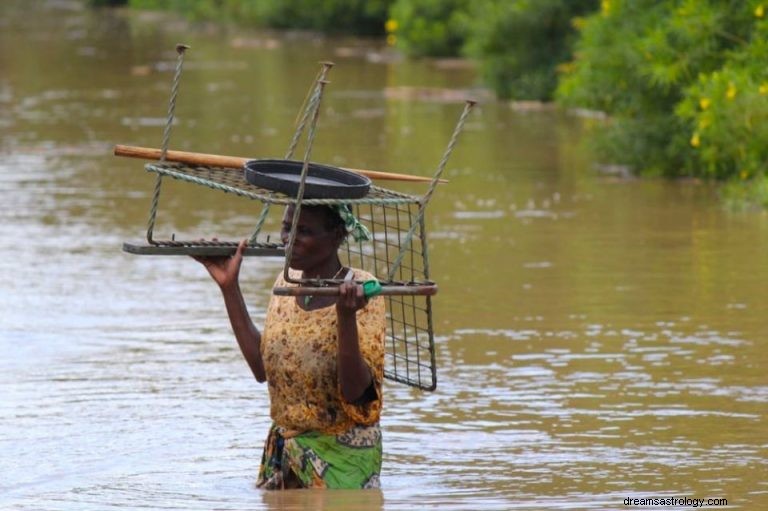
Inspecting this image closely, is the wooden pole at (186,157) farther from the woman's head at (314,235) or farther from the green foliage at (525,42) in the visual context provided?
the green foliage at (525,42)

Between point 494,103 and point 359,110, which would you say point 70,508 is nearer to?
point 359,110

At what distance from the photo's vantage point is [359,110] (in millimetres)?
22062

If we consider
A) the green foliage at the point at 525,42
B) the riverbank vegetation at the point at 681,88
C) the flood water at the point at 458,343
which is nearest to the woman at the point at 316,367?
the flood water at the point at 458,343

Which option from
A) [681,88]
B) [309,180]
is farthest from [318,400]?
[681,88]

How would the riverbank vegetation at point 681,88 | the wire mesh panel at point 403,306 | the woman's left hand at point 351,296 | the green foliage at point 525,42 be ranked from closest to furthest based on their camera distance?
the woman's left hand at point 351,296 → the wire mesh panel at point 403,306 → the riverbank vegetation at point 681,88 → the green foliage at point 525,42

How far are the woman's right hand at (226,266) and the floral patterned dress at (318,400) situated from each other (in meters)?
0.15

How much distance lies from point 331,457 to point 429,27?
86.9 ft

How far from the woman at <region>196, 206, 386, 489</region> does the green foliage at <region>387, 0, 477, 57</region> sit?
2519cm

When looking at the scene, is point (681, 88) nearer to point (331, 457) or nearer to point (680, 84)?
point (680, 84)

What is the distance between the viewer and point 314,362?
197 inches

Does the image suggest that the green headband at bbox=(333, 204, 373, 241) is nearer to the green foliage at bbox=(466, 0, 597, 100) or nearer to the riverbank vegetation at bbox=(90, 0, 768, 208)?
the riverbank vegetation at bbox=(90, 0, 768, 208)

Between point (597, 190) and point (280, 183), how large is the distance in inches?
383

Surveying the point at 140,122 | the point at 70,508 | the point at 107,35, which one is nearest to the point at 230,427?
the point at 70,508

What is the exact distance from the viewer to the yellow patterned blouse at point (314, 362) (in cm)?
498
